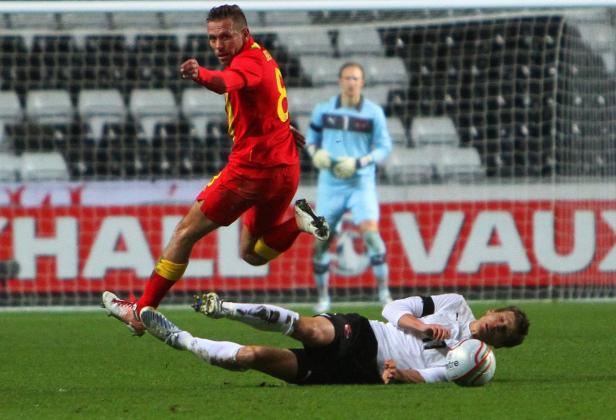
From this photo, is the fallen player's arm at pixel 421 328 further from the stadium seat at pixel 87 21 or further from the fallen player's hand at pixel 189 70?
the stadium seat at pixel 87 21

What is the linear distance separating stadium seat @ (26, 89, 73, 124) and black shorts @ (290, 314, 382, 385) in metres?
10.1

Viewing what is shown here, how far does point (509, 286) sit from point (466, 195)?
101 cm

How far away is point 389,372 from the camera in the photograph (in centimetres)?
641

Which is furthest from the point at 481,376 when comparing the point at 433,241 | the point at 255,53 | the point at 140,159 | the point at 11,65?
the point at 11,65

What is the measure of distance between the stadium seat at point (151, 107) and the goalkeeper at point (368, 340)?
31.7ft

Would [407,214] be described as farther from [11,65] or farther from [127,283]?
[11,65]

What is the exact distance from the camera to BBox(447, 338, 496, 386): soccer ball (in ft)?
20.3

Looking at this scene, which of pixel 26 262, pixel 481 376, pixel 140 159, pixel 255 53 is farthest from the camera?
pixel 140 159

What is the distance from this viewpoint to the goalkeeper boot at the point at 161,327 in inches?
260

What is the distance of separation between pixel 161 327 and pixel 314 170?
28.8 feet

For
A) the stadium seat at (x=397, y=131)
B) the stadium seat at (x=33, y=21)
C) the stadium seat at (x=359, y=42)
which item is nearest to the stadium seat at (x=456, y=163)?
the stadium seat at (x=397, y=131)

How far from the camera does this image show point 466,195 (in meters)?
13.6

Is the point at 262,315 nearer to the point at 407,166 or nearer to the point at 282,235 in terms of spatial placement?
the point at 282,235

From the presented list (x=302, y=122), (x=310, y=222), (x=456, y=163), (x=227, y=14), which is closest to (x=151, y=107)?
(x=302, y=122)
